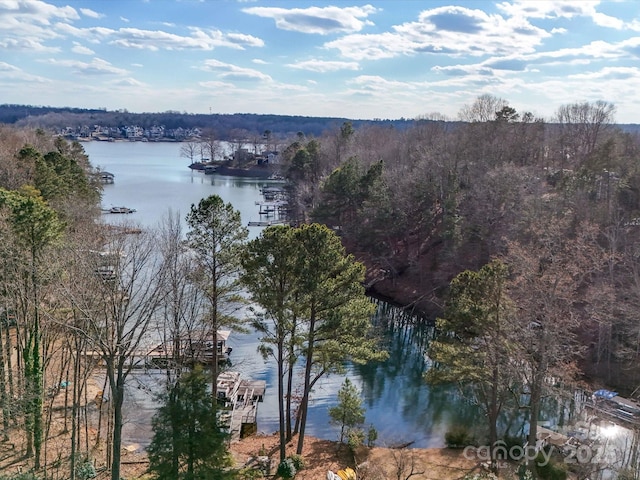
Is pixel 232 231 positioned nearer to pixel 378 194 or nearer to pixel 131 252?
pixel 131 252

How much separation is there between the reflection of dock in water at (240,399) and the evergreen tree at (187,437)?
7871 mm

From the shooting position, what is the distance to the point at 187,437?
399 inches

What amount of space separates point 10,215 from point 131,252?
4.33 m

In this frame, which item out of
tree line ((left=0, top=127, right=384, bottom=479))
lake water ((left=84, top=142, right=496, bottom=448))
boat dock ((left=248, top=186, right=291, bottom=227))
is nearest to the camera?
tree line ((left=0, top=127, right=384, bottom=479))

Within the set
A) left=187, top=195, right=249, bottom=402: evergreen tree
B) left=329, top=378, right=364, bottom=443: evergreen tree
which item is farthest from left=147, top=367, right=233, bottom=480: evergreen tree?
left=329, top=378, right=364, bottom=443: evergreen tree

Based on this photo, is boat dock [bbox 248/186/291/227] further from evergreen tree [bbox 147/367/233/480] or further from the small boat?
evergreen tree [bbox 147/367/233/480]

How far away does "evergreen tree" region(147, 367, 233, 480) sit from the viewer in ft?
33.0

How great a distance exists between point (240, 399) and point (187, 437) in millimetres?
11310

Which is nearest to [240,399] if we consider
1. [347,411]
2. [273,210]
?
[347,411]

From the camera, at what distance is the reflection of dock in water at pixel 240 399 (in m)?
19.1

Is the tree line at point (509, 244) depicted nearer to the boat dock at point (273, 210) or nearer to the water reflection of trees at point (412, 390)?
the water reflection of trees at point (412, 390)

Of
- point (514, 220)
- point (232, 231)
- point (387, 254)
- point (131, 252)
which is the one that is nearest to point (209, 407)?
point (131, 252)

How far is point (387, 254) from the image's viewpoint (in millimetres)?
37562

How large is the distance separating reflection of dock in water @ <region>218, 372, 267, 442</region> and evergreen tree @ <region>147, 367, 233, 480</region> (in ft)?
25.8
